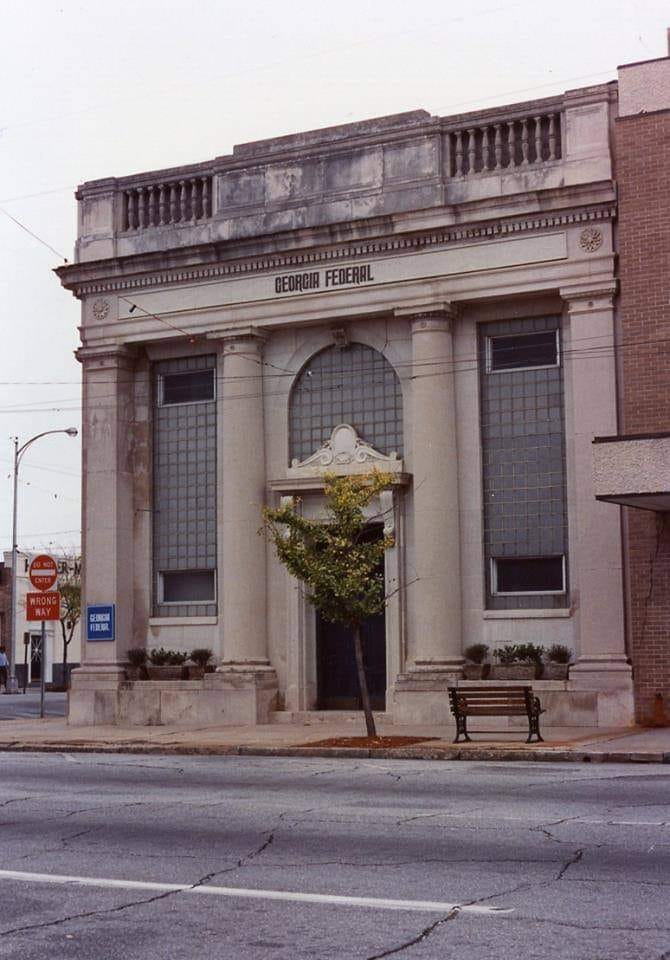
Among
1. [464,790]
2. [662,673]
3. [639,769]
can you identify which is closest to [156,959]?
[464,790]

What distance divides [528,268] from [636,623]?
22.1 feet

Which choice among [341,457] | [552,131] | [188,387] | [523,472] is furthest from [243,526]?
[552,131]

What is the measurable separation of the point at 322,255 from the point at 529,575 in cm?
740

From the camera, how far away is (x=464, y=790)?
14875 mm

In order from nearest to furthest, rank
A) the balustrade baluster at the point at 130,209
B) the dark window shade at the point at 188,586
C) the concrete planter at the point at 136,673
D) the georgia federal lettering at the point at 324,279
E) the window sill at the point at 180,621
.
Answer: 1. the georgia federal lettering at the point at 324,279
2. the window sill at the point at 180,621
3. the concrete planter at the point at 136,673
4. the dark window shade at the point at 188,586
5. the balustrade baluster at the point at 130,209

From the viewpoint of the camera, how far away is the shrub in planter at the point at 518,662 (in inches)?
990

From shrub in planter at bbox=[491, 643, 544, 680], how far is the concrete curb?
5.08 metres

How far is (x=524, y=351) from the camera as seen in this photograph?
87.3 feet

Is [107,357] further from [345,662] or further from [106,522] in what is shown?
[345,662]

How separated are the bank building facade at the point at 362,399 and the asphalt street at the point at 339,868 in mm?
9660

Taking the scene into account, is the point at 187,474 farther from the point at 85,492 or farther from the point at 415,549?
the point at 415,549

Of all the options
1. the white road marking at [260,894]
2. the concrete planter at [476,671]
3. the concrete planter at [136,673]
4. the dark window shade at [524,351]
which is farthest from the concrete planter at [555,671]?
the white road marking at [260,894]

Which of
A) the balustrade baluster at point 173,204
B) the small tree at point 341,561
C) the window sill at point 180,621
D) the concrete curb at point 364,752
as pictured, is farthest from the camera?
the balustrade baluster at point 173,204

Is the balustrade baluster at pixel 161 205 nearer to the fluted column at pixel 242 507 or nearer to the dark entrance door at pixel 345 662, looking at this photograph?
the fluted column at pixel 242 507
